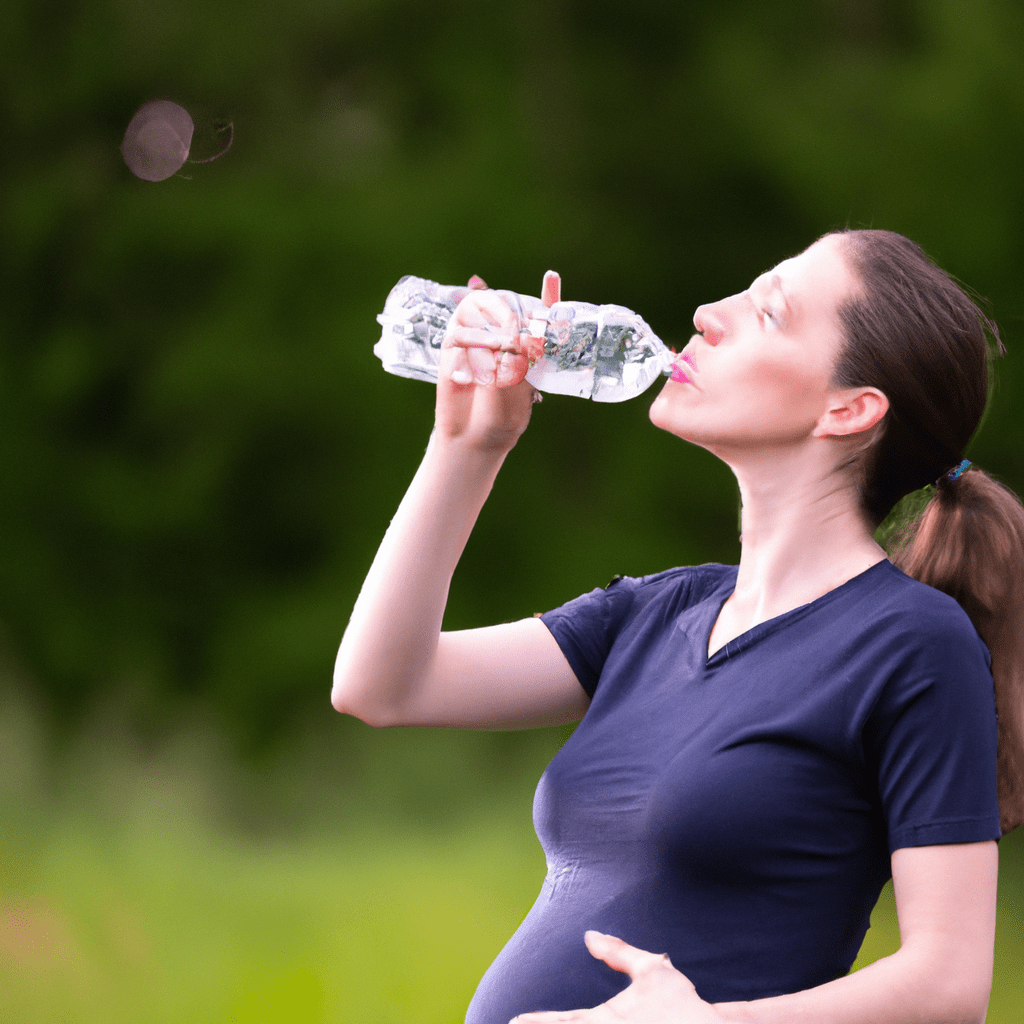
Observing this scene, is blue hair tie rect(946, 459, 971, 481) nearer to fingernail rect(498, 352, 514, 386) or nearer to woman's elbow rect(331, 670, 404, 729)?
fingernail rect(498, 352, 514, 386)

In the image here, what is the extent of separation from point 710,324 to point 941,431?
23cm

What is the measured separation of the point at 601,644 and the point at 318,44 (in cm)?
261

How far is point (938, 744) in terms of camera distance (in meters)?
0.81

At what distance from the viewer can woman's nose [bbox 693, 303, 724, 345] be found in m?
1.04

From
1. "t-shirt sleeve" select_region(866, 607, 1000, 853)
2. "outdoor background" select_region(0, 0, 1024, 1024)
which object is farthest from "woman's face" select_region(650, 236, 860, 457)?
"outdoor background" select_region(0, 0, 1024, 1024)

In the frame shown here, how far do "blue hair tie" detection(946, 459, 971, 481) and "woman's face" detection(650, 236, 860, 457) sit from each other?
18cm

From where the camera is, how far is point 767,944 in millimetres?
872

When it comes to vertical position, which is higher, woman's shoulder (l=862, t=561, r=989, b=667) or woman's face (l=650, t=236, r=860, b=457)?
woman's face (l=650, t=236, r=860, b=457)

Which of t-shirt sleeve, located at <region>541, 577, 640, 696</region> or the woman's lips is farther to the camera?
t-shirt sleeve, located at <region>541, 577, 640, 696</region>

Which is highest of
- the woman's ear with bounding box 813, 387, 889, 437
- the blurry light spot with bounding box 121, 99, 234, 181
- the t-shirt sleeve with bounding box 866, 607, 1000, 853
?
the blurry light spot with bounding box 121, 99, 234, 181

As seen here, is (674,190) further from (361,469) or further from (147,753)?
(147,753)

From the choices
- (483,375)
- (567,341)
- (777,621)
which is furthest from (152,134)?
(777,621)

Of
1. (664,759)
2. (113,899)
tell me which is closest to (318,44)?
(113,899)

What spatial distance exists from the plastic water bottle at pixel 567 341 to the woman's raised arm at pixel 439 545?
0.33 feet
